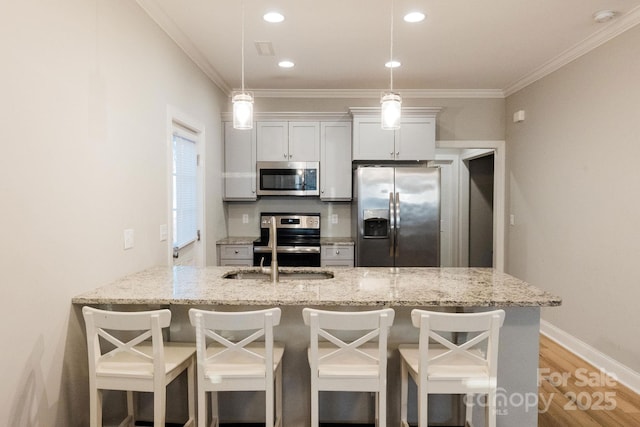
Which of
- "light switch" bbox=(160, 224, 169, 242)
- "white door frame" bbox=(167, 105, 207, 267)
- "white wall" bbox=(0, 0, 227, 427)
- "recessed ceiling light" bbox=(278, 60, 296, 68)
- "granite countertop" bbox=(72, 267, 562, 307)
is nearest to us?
"white wall" bbox=(0, 0, 227, 427)

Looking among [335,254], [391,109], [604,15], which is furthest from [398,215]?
[604,15]

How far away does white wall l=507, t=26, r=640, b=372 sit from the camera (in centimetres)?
300

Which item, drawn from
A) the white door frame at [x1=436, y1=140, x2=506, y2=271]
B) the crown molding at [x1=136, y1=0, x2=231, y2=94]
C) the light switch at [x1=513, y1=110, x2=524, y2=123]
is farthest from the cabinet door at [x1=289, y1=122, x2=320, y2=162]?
the light switch at [x1=513, y1=110, x2=524, y2=123]

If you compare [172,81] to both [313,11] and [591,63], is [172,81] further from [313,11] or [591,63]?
[591,63]

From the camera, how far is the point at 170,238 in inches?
125

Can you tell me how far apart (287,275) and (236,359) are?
2.85 ft

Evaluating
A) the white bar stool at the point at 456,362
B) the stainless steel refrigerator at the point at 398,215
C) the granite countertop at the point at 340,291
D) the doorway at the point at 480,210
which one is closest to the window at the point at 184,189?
the granite countertop at the point at 340,291

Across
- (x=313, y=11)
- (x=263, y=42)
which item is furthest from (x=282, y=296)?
(x=263, y=42)

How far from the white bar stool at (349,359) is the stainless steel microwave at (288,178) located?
3040mm

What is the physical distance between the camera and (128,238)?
2.57 meters

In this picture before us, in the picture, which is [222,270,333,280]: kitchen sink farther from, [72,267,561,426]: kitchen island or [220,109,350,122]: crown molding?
[220,109,350,122]: crown molding

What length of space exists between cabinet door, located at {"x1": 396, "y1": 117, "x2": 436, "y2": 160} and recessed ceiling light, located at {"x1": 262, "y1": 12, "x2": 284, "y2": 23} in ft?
6.74

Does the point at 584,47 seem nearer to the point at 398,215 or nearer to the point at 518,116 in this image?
the point at 518,116

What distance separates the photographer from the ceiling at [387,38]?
282 centimetres
